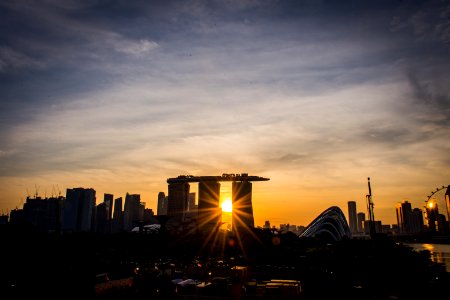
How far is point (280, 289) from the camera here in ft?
74.1

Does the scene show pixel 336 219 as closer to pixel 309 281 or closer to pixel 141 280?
pixel 309 281

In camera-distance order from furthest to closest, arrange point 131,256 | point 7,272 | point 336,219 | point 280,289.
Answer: point 336,219 → point 131,256 → point 7,272 → point 280,289

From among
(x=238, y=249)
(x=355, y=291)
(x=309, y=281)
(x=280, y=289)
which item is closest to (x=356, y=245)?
(x=238, y=249)

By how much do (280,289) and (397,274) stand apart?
25233mm

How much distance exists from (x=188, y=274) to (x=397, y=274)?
24878 mm

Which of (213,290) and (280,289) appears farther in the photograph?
(213,290)

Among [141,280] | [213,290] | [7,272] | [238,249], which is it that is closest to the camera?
[213,290]

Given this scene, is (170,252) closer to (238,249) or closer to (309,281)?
(238,249)

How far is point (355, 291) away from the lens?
27.5 meters

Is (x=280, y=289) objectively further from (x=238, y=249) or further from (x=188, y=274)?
→ (x=238, y=249)

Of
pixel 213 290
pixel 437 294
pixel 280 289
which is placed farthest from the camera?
pixel 437 294

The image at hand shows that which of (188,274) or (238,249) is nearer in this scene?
(188,274)

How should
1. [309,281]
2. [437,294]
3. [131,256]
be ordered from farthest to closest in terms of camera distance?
1. [131,256]
2. [309,281]
3. [437,294]

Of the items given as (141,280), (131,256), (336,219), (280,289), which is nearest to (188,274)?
(141,280)
